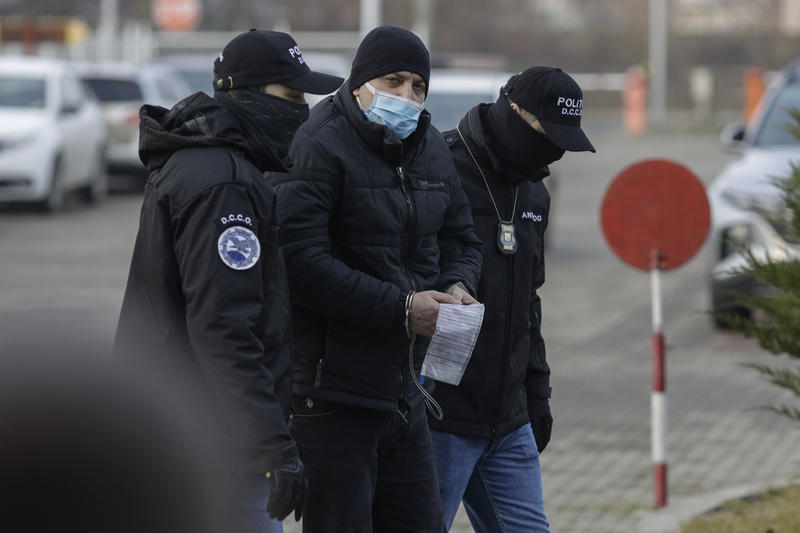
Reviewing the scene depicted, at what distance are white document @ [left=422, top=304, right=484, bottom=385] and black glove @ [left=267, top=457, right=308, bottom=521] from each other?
0.63 m

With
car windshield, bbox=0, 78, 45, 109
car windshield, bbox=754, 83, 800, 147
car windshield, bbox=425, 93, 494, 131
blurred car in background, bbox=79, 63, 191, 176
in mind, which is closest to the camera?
car windshield, bbox=754, 83, 800, 147

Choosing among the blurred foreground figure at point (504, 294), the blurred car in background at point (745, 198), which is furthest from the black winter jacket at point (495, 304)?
the blurred car in background at point (745, 198)

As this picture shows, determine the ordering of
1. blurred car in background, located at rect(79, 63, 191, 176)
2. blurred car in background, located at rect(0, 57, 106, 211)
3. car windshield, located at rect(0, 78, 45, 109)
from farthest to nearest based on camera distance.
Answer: blurred car in background, located at rect(79, 63, 191, 176) < car windshield, located at rect(0, 78, 45, 109) < blurred car in background, located at rect(0, 57, 106, 211)

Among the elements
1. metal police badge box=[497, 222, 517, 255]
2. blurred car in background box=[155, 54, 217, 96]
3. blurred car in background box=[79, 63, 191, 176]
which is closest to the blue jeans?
metal police badge box=[497, 222, 517, 255]

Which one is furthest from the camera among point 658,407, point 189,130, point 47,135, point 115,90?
point 115,90

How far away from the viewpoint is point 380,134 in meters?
3.72

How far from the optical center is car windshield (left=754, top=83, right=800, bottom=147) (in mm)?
12016

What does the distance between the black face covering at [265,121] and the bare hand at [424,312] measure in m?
0.48

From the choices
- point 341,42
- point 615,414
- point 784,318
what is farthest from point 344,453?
point 341,42

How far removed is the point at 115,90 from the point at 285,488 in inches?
834

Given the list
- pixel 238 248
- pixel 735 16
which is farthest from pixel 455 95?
pixel 735 16

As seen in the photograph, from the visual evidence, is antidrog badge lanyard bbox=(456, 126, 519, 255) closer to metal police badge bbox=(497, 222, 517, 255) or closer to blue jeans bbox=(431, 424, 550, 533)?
metal police badge bbox=(497, 222, 517, 255)

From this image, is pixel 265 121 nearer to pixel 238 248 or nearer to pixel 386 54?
pixel 238 248

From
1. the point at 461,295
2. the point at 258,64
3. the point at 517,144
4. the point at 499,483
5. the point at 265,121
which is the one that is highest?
the point at 258,64
